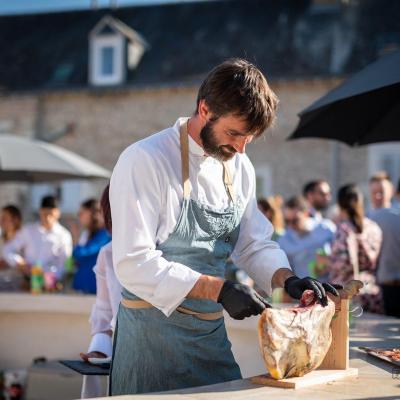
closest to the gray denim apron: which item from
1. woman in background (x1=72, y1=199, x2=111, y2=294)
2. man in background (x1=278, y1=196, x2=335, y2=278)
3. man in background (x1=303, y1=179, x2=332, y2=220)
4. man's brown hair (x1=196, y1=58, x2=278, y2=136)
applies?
man's brown hair (x1=196, y1=58, x2=278, y2=136)

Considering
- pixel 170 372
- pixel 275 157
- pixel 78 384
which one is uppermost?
pixel 275 157

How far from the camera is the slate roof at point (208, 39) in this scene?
1933 centimetres

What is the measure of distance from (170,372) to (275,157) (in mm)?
16097

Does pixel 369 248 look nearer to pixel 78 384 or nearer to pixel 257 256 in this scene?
pixel 78 384

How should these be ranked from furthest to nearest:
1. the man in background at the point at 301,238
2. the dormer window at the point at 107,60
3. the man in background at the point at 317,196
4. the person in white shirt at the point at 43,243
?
the dormer window at the point at 107,60
the man in background at the point at 317,196
the person in white shirt at the point at 43,243
the man in background at the point at 301,238

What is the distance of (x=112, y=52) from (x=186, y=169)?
61.2ft

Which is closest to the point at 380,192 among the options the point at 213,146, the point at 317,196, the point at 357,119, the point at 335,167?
the point at 317,196

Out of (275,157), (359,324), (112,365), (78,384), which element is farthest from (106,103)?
(112,365)

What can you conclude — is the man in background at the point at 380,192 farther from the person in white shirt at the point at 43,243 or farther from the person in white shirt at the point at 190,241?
the person in white shirt at the point at 190,241

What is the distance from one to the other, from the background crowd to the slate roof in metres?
10.6

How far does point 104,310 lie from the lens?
3930mm

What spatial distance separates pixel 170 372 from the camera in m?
3.04

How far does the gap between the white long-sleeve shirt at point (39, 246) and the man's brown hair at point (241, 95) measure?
212 inches

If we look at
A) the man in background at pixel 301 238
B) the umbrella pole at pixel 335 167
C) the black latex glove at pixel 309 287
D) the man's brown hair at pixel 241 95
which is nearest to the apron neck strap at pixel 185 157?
the man's brown hair at pixel 241 95
